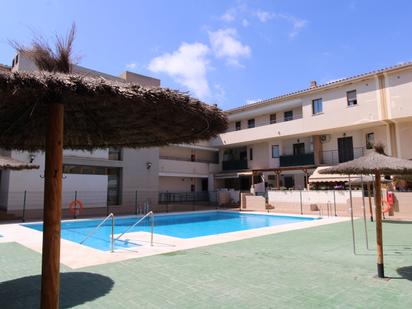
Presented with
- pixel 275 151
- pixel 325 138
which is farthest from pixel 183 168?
pixel 325 138

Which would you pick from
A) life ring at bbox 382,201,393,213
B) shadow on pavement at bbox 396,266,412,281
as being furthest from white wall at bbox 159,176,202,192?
shadow on pavement at bbox 396,266,412,281

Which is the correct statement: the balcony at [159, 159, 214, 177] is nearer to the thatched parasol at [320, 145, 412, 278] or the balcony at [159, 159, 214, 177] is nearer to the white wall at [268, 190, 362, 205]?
the white wall at [268, 190, 362, 205]

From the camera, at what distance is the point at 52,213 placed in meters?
3.88

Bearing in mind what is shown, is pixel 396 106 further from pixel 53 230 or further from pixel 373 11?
pixel 53 230

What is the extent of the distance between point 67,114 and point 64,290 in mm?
3376

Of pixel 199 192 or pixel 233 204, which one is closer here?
pixel 233 204

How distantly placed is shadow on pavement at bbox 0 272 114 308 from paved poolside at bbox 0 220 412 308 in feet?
0.05

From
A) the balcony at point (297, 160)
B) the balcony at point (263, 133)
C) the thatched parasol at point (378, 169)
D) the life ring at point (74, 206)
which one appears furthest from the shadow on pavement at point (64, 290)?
the balcony at point (297, 160)

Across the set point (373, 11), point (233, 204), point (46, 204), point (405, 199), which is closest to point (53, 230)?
point (46, 204)

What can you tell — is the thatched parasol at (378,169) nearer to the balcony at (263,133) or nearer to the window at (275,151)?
the balcony at (263,133)

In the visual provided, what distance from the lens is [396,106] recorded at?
A: 24750 mm

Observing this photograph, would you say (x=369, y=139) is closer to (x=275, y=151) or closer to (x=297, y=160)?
(x=297, y=160)

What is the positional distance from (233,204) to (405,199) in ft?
53.6

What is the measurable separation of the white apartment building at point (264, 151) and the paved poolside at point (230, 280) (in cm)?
1325
